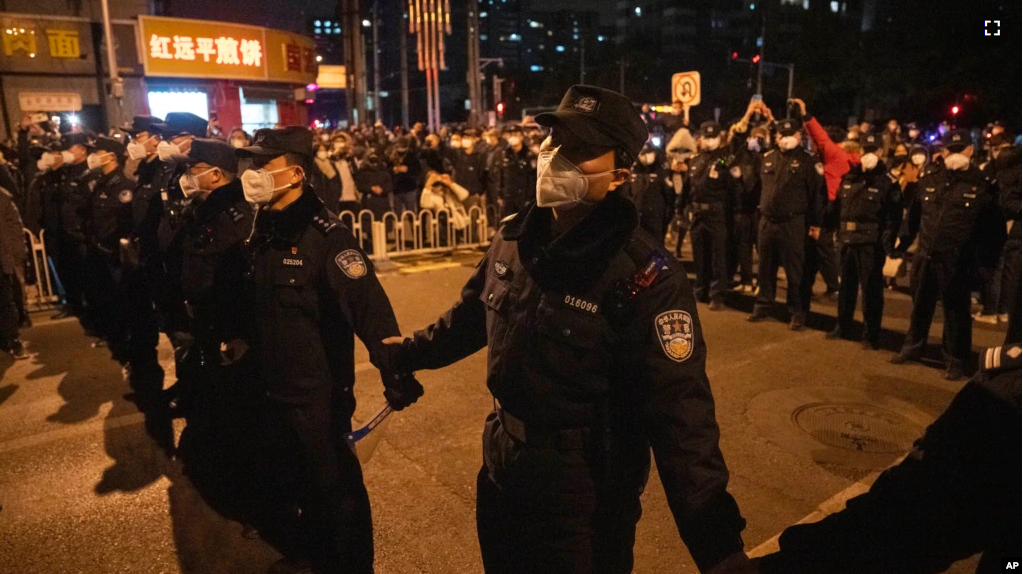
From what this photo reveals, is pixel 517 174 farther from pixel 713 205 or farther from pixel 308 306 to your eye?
pixel 308 306

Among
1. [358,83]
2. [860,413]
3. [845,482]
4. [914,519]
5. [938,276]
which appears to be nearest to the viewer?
[914,519]

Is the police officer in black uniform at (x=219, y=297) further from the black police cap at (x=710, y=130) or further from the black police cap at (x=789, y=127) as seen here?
the black police cap at (x=710, y=130)

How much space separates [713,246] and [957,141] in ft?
10.3

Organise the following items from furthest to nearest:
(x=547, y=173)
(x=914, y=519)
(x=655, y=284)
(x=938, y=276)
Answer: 1. (x=938, y=276)
2. (x=547, y=173)
3. (x=655, y=284)
4. (x=914, y=519)

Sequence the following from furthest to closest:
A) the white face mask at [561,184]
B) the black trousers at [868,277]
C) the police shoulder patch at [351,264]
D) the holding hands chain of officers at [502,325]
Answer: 1. the black trousers at [868,277]
2. the police shoulder patch at [351,264]
3. the white face mask at [561,184]
4. the holding hands chain of officers at [502,325]

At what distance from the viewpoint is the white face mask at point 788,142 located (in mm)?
7902

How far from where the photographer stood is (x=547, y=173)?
2.48m

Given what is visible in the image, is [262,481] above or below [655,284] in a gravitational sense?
below

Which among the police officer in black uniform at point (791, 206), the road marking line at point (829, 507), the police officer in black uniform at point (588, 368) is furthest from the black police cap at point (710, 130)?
the police officer in black uniform at point (588, 368)

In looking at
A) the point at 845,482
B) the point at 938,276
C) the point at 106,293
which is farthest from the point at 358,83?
the point at 845,482

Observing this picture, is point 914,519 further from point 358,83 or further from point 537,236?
point 358,83

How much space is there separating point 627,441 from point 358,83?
23.9 m

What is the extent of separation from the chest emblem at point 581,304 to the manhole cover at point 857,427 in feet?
12.2

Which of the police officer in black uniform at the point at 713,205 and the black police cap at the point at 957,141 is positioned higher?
the black police cap at the point at 957,141
